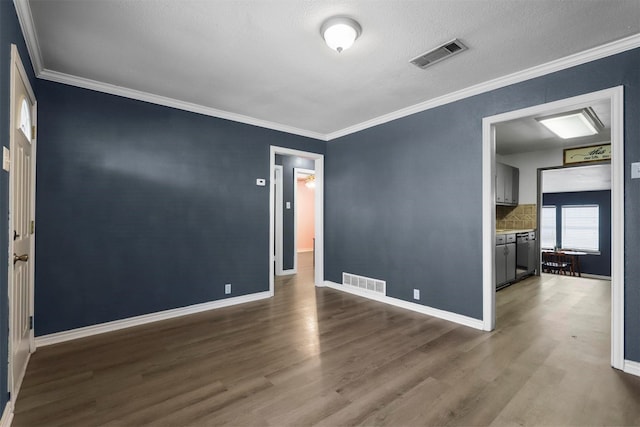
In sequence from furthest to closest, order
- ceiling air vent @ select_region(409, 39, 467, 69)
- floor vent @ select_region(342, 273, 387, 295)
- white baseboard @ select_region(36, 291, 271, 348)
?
floor vent @ select_region(342, 273, 387, 295) → white baseboard @ select_region(36, 291, 271, 348) → ceiling air vent @ select_region(409, 39, 467, 69)

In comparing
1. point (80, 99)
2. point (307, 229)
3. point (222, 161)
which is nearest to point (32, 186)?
point (80, 99)

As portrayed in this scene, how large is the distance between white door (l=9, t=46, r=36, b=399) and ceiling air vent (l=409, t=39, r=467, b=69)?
2.94 meters

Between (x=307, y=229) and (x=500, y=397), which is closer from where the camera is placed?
(x=500, y=397)

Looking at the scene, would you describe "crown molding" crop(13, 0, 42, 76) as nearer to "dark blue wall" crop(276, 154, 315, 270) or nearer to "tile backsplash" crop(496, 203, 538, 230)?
"dark blue wall" crop(276, 154, 315, 270)

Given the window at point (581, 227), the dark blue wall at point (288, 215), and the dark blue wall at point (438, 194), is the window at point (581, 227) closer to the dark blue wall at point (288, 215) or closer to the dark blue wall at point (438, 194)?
the dark blue wall at point (438, 194)

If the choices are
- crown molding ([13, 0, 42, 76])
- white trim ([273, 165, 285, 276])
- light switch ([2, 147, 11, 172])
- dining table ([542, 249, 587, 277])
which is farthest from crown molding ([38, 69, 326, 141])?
dining table ([542, 249, 587, 277])

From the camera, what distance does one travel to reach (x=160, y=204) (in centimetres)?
351

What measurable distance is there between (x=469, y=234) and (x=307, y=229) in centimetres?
737

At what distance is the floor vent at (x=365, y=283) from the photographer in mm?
4281

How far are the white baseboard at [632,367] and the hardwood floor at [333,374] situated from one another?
0.12m

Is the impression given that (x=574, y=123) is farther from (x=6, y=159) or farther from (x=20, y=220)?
(x=20, y=220)

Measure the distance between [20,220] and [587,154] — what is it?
793 centimetres

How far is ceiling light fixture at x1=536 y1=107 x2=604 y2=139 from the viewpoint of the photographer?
A: 3670mm

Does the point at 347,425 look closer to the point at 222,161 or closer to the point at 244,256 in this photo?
the point at 244,256
